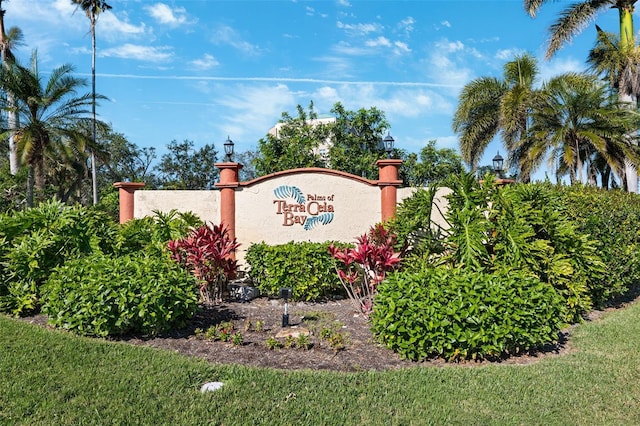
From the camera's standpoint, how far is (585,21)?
19.9 metres

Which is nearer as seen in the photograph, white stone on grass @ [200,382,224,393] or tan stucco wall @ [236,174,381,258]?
white stone on grass @ [200,382,224,393]

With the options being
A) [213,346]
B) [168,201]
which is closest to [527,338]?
[213,346]

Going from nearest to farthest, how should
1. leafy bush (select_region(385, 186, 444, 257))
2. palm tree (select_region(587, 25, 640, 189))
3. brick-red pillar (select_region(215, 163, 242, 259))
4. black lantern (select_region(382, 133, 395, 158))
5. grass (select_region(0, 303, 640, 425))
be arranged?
grass (select_region(0, 303, 640, 425)) → leafy bush (select_region(385, 186, 444, 257)) → brick-red pillar (select_region(215, 163, 242, 259)) → black lantern (select_region(382, 133, 395, 158)) → palm tree (select_region(587, 25, 640, 189))

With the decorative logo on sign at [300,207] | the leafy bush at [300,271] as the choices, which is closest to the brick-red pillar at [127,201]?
the decorative logo on sign at [300,207]

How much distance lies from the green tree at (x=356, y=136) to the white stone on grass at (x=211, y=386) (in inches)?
544

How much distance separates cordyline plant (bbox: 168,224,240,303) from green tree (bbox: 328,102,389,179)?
10102 millimetres

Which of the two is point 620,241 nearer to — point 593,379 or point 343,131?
point 593,379

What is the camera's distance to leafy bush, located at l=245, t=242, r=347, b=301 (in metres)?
8.48

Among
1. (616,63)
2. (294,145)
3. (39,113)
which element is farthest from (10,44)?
(616,63)

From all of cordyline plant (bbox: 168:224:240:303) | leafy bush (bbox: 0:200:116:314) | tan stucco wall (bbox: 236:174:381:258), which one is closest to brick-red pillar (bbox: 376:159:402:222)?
tan stucco wall (bbox: 236:174:381:258)

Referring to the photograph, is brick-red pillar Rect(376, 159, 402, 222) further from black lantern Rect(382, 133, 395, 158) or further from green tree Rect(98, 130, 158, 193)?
green tree Rect(98, 130, 158, 193)

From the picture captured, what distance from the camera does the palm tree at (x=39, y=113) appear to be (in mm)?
17594

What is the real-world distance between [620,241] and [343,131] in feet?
36.4

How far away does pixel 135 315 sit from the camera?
5.50 m
